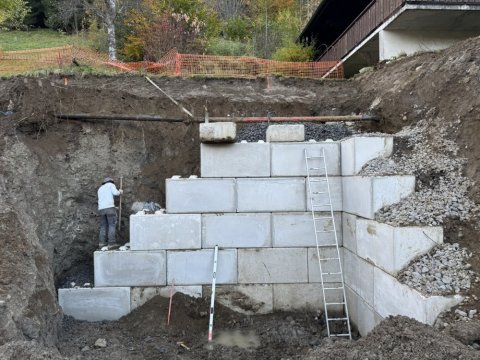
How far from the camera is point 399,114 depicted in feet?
27.1

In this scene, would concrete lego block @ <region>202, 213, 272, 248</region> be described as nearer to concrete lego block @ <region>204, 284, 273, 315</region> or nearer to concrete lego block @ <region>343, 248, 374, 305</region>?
concrete lego block @ <region>204, 284, 273, 315</region>

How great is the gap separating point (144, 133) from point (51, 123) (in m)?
1.95

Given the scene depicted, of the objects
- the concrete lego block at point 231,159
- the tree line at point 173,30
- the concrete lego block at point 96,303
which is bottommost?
the concrete lego block at point 96,303

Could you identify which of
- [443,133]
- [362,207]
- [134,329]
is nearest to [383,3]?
[443,133]

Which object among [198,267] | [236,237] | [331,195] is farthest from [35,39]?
[331,195]

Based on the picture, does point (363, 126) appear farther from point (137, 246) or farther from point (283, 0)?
point (283, 0)

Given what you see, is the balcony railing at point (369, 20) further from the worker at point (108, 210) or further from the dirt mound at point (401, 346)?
the dirt mound at point (401, 346)

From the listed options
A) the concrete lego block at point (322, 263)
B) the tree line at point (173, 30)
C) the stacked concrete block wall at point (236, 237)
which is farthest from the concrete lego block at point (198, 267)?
the tree line at point (173, 30)

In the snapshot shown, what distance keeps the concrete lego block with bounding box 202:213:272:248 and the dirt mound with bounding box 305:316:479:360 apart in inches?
124

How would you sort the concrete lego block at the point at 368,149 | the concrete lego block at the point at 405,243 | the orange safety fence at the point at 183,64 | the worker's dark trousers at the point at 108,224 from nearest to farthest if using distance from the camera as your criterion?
the concrete lego block at the point at 405,243
the concrete lego block at the point at 368,149
the worker's dark trousers at the point at 108,224
the orange safety fence at the point at 183,64

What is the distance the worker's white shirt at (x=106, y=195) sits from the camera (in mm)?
8248

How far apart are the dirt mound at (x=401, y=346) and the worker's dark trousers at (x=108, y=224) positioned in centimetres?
501

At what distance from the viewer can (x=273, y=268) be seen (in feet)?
24.7

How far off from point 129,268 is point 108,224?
1325 millimetres
